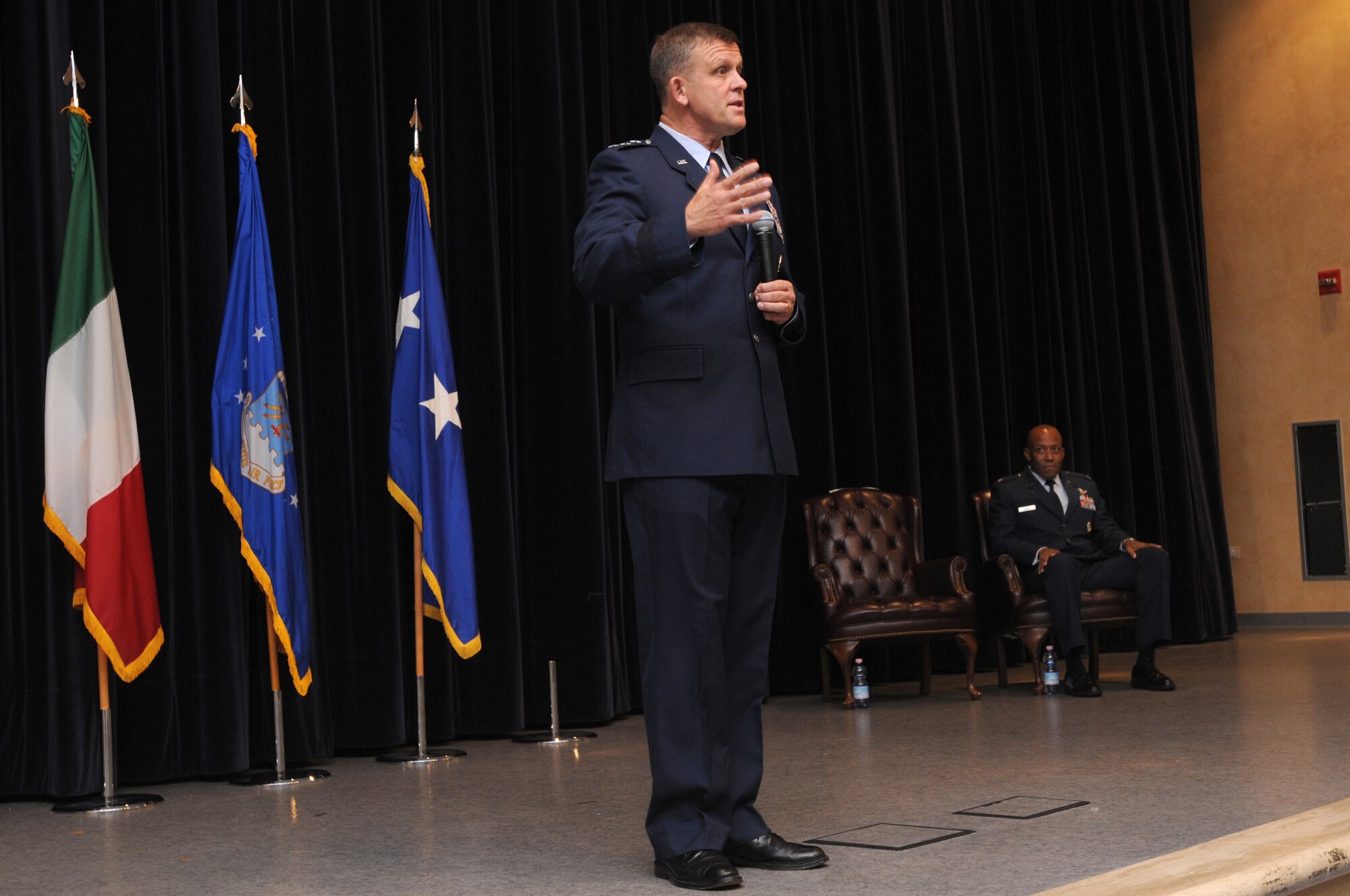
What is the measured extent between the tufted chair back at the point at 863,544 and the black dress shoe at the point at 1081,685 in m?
0.87

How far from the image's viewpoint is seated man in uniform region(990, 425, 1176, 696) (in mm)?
6340

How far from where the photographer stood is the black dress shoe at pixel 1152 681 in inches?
245

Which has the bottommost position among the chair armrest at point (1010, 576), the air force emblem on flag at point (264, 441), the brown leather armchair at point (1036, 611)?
the brown leather armchair at point (1036, 611)

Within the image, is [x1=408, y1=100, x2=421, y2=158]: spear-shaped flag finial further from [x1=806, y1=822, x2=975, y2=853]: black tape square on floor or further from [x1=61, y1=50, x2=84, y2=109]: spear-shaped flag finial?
[x1=806, y1=822, x2=975, y2=853]: black tape square on floor

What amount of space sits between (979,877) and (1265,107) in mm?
8383

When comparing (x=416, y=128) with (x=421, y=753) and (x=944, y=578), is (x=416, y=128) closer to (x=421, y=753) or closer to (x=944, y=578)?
(x=421, y=753)

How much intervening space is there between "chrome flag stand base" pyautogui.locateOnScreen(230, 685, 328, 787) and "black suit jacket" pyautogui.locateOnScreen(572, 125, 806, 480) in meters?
2.31

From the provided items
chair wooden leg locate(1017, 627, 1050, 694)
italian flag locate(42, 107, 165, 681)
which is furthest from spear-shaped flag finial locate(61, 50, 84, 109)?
chair wooden leg locate(1017, 627, 1050, 694)

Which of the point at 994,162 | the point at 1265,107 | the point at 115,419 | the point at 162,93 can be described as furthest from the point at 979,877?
the point at 1265,107

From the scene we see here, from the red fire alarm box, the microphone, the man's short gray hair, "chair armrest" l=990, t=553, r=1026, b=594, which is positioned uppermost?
the red fire alarm box

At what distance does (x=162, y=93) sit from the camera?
4.96m

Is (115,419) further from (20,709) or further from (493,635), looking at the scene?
(493,635)

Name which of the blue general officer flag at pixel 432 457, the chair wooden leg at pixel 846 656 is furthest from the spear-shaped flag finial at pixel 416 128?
the chair wooden leg at pixel 846 656

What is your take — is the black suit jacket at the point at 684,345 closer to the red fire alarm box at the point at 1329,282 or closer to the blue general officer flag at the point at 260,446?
the blue general officer flag at the point at 260,446
